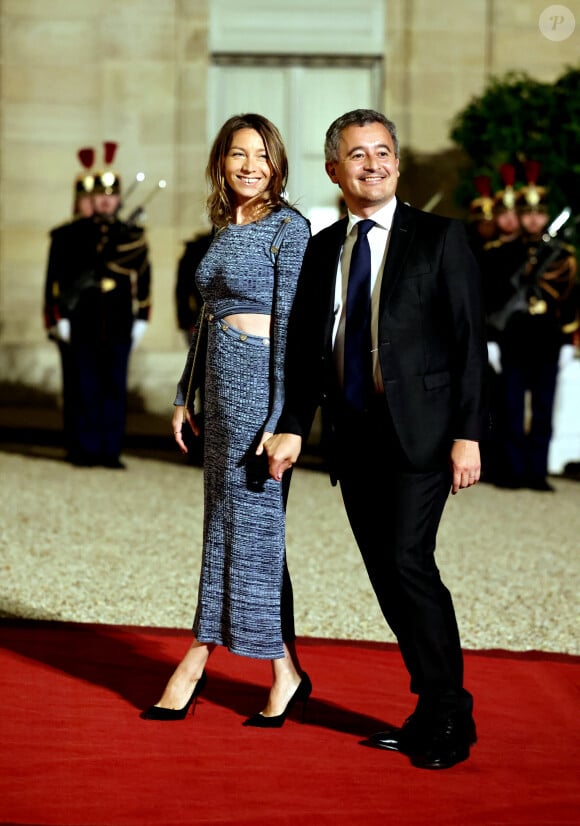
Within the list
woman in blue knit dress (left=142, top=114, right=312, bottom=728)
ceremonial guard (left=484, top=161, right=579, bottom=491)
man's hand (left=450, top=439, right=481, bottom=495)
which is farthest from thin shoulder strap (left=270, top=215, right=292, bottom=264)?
ceremonial guard (left=484, top=161, right=579, bottom=491)

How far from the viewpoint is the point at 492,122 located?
1213cm

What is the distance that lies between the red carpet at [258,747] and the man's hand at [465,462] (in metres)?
0.67

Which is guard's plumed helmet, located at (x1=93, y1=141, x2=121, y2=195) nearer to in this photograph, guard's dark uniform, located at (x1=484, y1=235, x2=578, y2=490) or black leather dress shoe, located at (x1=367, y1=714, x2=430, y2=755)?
guard's dark uniform, located at (x1=484, y1=235, x2=578, y2=490)

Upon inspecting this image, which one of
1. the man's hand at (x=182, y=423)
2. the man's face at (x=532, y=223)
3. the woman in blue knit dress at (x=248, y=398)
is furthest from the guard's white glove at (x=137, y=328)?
the woman in blue knit dress at (x=248, y=398)

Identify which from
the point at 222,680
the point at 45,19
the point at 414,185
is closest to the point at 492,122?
the point at 414,185

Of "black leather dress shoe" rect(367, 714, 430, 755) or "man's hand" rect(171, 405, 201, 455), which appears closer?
"black leather dress shoe" rect(367, 714, 430, 755)

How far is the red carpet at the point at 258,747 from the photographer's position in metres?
3.22

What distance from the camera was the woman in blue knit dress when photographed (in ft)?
12.4

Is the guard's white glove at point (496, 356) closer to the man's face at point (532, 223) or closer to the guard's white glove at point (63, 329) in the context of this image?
the man's face at point (532, 223)

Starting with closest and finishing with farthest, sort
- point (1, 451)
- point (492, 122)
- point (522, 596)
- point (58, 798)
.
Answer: point (58, 798) → point (522, 596) → point (1, 451) → point (492, 122)

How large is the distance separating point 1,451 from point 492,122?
4614 millimetres

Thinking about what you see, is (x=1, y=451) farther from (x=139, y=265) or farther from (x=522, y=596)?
(x=522, y=596)

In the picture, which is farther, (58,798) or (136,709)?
(136,709)

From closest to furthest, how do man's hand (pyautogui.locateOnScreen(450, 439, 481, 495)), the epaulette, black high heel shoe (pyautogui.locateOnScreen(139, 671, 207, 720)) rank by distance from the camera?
man's hand (pyautogui.locateOnScreen(450, 439, 481, 495))
black high heel shoe (pyautogui.locateOnScreen(139, 671, 207, 720))
the epaulette
